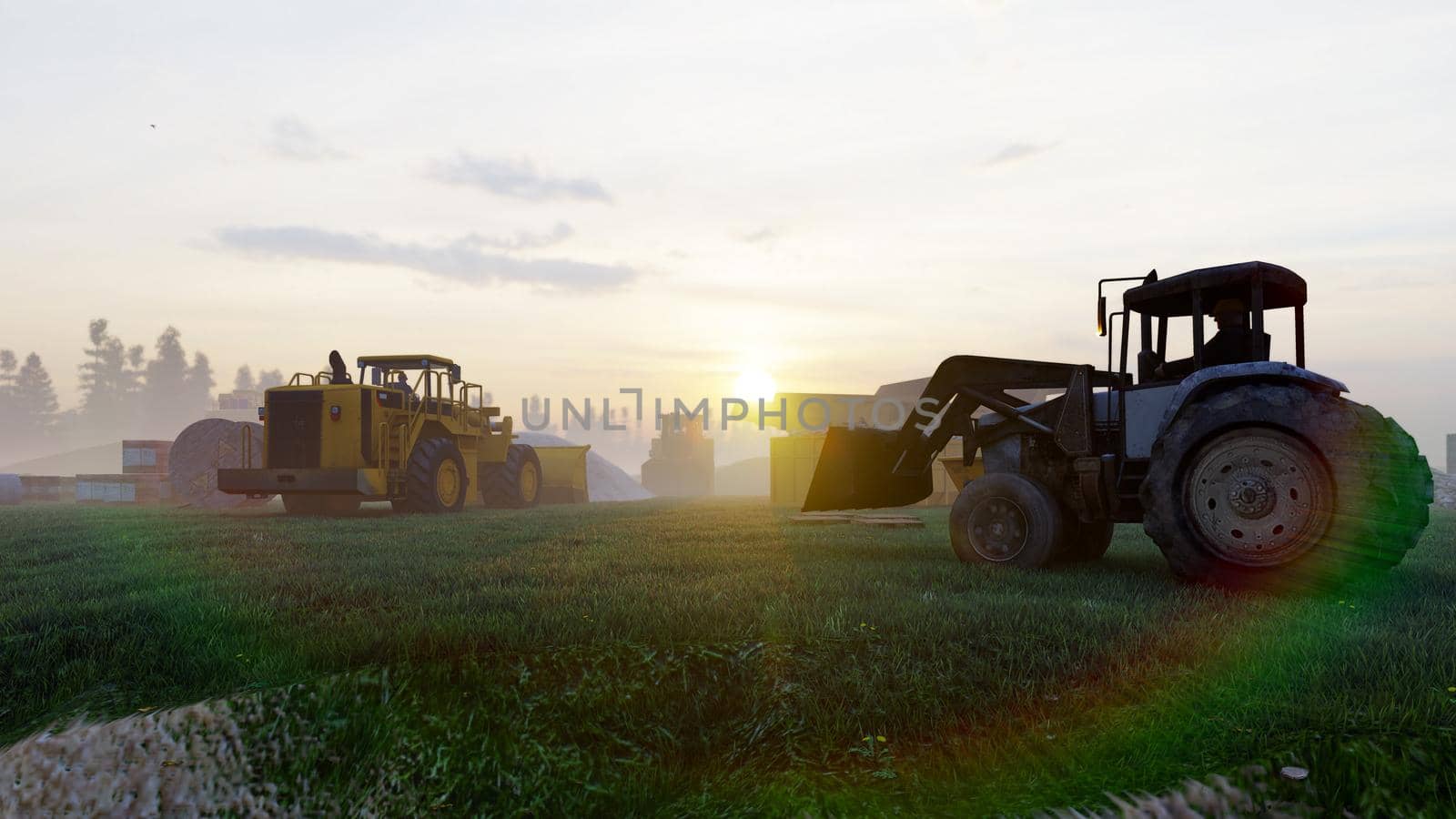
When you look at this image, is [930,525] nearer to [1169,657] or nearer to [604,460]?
[1169,657]

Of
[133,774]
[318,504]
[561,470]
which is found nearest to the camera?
[133,774]

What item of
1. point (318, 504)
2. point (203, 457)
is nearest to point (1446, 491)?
point (318, 504)

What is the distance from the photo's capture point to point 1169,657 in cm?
411

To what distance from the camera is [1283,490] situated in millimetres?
5359

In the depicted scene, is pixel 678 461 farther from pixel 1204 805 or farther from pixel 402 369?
pixel 1204 805

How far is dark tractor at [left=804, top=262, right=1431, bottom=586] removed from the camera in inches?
205

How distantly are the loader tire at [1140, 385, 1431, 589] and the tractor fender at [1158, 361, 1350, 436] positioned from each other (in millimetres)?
85

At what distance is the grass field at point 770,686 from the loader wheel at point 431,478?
27.1 ft

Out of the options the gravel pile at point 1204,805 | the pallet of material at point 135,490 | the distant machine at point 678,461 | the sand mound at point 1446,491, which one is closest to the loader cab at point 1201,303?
the gravel pile at point 1204,805

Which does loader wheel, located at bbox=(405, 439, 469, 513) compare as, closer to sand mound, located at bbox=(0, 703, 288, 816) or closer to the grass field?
the grass field

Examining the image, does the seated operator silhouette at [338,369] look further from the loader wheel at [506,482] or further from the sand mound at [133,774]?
the sand mound at [133,774]

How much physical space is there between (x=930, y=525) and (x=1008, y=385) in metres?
4.81

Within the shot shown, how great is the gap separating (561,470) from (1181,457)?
17.1 meters

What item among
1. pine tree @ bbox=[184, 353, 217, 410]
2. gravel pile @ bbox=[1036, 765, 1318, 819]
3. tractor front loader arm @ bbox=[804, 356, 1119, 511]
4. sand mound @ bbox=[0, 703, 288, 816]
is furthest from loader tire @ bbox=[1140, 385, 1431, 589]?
pine tree @ bbox=[184, 353, 217, 410]
